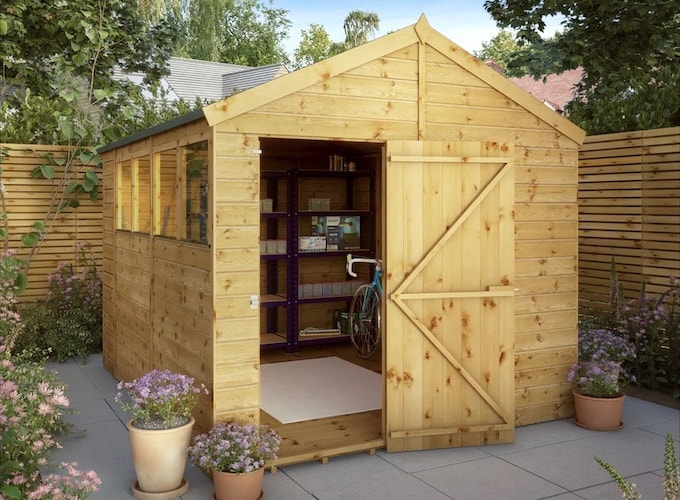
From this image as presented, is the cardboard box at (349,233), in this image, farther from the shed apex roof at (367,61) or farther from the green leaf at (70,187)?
the shed apex roof at (367,61)

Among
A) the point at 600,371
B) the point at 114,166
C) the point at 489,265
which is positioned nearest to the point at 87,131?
the point at 114,166

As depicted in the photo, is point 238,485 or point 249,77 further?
point 249,77

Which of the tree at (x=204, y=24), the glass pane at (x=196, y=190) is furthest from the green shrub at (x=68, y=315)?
the tree at (x=204, y=24)

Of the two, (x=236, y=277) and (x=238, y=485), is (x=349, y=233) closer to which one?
(x=236, y=277)

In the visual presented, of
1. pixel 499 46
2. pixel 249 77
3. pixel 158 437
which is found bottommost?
pixel 158 437

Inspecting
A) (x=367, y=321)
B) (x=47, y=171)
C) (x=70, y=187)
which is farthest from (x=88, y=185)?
(x=367, y=321)

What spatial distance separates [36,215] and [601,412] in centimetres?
665

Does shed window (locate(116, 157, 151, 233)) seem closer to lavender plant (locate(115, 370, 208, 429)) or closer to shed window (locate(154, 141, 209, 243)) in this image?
shed window (locate(154, 141, 209, 243))

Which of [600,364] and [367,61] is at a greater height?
[367,61]

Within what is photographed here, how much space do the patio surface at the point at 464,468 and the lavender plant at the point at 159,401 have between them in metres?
0.44

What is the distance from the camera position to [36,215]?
29.2ft

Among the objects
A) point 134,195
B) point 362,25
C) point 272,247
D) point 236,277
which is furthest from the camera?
point 362,25

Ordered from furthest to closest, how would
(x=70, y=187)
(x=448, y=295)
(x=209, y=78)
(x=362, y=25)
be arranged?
(x=362, y=25)
(x=209, y=78)
(x=70, y=187)
(x=448, y=295)

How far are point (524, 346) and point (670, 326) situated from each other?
69.0 inches
